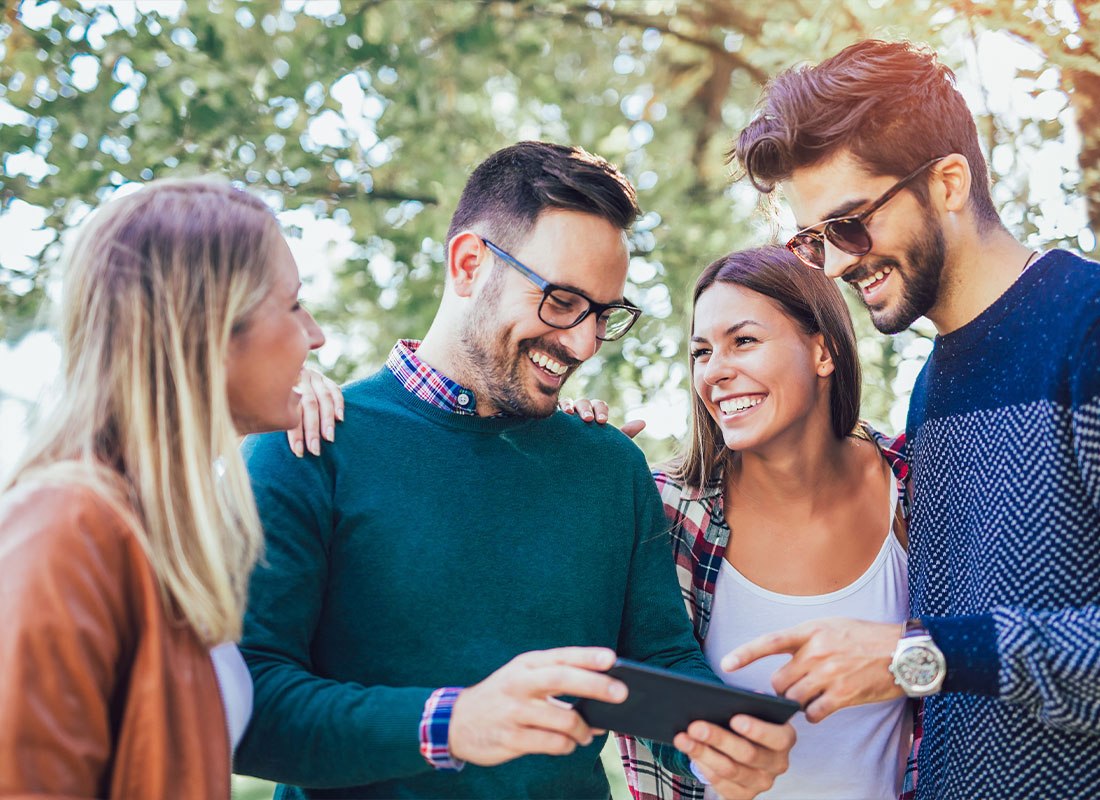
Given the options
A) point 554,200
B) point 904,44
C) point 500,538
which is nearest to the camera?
point 500,538

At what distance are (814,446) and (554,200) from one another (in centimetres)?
132

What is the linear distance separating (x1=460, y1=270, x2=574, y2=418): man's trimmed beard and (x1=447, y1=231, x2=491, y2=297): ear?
3.9 inches

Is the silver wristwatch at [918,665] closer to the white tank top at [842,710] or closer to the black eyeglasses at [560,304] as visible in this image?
the white tank top at [842,710]

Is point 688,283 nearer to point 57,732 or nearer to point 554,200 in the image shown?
point 554,200

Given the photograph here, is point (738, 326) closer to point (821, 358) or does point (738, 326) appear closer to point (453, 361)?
point (821, 358)

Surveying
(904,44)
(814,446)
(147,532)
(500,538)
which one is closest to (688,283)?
(814,446)

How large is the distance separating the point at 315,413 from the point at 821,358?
1803mm

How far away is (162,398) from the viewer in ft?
5.44

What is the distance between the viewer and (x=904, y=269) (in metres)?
2.56

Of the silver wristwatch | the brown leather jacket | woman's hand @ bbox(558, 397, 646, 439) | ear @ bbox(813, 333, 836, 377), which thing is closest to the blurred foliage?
ear @ bbox(813, 333, 836, 377)

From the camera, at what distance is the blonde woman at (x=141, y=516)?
4.66 ft

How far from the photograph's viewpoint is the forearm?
199 centimetres

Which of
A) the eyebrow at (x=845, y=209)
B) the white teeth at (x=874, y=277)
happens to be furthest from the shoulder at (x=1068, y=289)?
the eyebrow at (x=845, y=209)

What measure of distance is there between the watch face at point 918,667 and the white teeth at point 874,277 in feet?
3.25
